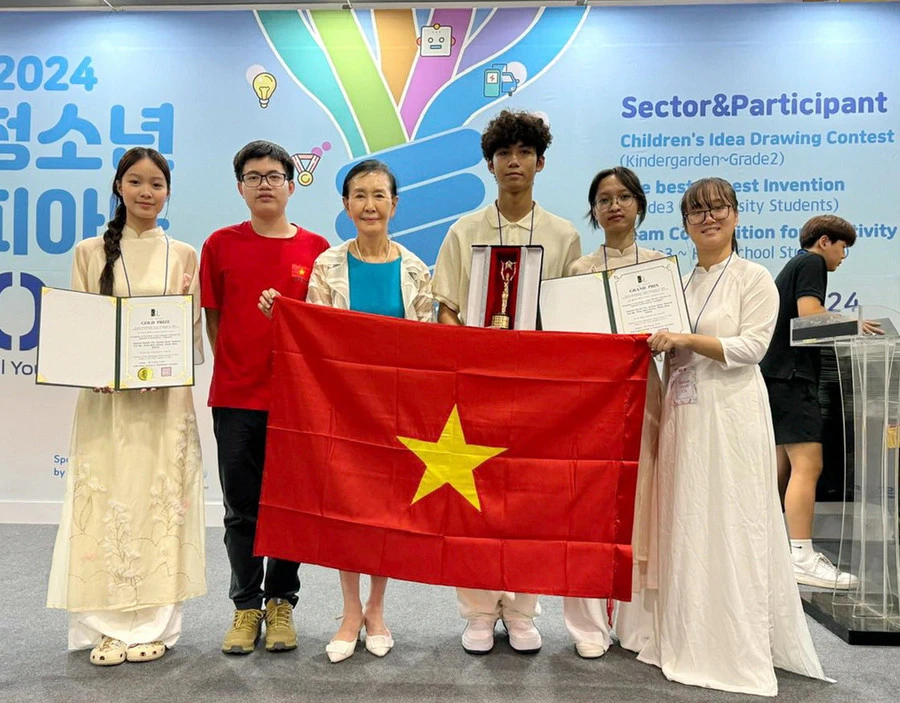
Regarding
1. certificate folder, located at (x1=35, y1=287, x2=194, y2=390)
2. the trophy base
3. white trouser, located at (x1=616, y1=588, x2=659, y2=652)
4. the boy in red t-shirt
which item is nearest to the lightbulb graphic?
the boy in red t-shirt

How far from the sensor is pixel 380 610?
2.45 m

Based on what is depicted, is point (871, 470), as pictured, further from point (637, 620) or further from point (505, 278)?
point (505, 278)

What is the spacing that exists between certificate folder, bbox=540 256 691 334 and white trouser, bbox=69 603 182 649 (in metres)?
1.54

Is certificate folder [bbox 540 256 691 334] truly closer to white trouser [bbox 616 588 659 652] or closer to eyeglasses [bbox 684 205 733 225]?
eyeglasses [bbox 684 205 733 225]

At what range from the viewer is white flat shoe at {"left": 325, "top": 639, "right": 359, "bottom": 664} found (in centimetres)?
230

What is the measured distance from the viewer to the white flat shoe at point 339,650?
2.30 meters

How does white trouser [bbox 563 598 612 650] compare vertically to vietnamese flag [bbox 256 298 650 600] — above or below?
below

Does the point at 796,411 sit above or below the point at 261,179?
below

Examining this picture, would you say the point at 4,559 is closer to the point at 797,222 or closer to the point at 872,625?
the point at 872,625

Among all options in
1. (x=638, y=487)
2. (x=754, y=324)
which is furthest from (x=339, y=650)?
(x=754, y=324)

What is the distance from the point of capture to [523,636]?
95.4 inches

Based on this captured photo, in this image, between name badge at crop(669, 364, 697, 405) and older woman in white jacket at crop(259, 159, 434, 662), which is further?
older woman in white jacket at crop(259, 159, 434, 662)

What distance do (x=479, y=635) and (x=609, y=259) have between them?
1.31m

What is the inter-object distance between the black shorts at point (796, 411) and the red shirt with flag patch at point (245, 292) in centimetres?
237
